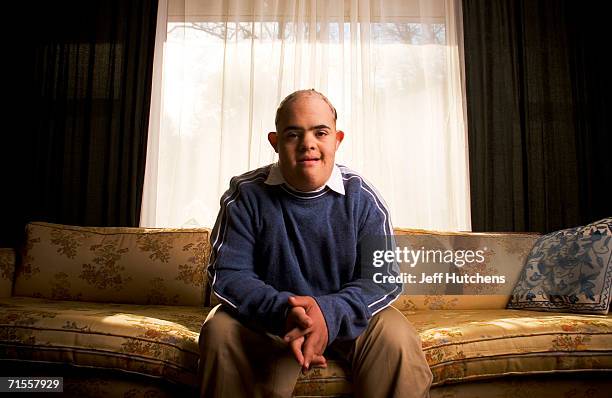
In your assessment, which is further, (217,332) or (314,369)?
(314,369)

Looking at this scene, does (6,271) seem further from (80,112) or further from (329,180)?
(329,180)

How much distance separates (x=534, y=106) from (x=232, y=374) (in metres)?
2.51

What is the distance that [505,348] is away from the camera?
149 cm

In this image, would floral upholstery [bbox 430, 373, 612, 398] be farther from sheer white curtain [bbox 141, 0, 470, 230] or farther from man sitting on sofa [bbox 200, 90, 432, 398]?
sheer white curtain [bbox 141, 0, 470, 230]

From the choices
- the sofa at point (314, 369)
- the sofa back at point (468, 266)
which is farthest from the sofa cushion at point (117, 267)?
the sofa back at point (468, 266)

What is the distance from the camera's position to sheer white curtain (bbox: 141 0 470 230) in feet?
9.45

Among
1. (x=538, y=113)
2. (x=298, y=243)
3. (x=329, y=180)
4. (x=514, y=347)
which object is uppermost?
(x=538, y=113)

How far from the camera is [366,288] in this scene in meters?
1.31

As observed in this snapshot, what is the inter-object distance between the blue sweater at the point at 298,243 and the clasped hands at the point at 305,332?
13 cm

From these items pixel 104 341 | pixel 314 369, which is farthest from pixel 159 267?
pixel 314 369

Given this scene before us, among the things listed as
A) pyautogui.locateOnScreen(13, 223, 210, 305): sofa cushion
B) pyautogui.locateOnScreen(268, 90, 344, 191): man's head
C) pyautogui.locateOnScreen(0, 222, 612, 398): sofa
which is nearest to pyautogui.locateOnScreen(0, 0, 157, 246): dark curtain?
pyautogui.locateOnScreen(13, 223, 210, 305): sofa cushion

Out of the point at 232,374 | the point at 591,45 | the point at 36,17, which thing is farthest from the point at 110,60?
the point at 591,45

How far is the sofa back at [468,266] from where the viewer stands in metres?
2.09

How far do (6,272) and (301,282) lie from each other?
1.53 metres
